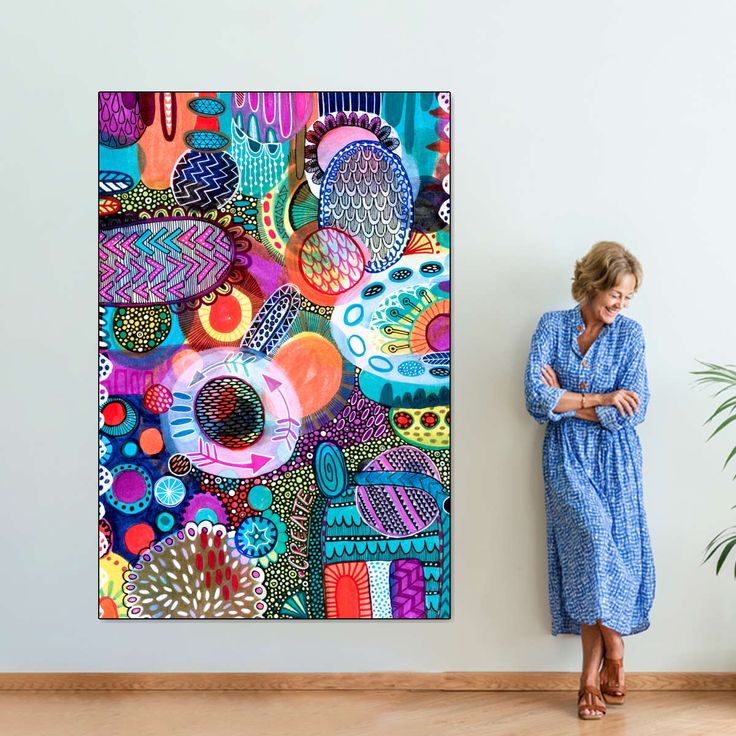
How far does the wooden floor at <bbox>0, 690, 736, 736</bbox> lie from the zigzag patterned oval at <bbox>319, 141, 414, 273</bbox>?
5.20 feet

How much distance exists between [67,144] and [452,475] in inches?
74.9

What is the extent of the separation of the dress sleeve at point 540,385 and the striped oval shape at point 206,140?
4.42 feet

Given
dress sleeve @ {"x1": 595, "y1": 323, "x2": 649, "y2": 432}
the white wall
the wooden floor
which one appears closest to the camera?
the wooden floor

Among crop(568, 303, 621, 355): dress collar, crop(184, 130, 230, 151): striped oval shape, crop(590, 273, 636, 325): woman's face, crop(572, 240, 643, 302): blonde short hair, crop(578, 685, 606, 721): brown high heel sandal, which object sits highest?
crop(184, 130, 230, 151): striped oval shape

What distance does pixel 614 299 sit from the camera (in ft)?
A: 8.96

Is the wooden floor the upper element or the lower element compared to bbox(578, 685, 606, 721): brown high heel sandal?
lower

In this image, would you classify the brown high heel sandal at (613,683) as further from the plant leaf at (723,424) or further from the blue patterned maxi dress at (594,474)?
the plant leaf at (723,424)

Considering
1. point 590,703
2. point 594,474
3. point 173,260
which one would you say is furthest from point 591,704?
point 173,260

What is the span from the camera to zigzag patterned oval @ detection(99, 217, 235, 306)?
2979 mm

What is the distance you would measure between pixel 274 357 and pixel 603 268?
122 cm

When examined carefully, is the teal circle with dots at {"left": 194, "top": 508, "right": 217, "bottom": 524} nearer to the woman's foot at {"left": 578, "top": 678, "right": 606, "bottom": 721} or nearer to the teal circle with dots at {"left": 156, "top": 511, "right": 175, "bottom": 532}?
the teal circle with dots at {"left": 156, "top": 511, "right": 175, "bottom": 532}

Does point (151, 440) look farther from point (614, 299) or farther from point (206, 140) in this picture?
point (614, 299)

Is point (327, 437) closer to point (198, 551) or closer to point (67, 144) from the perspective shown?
point (198, 551)

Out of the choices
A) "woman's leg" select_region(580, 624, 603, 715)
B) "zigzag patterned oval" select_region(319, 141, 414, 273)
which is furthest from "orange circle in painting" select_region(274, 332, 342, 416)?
"woman's leg" select_region(580, 624, 603, 715)
